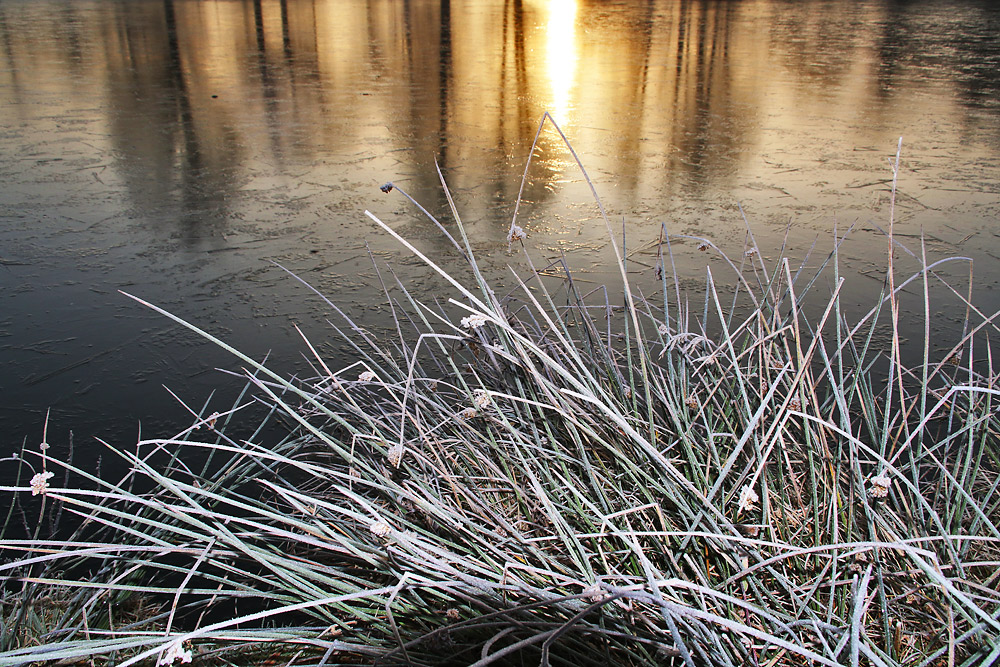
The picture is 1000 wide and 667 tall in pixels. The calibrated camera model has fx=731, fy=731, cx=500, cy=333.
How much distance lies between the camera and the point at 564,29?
12188mm

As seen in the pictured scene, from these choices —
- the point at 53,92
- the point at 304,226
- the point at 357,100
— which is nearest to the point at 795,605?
the point at 304,226

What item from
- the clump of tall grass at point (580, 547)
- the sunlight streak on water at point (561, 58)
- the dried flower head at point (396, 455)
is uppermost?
the sunlight streak on water at point (561, 58)

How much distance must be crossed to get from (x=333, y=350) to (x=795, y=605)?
1.70 m

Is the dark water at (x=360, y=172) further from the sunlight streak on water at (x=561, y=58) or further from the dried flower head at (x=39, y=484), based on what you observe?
the dried flower head at (x=39, y=484)

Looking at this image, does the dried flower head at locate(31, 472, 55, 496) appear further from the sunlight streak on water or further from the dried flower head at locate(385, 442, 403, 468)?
the sunlight streak on water

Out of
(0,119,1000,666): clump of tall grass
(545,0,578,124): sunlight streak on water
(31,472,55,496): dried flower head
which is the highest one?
(545,0,578,124): sunlight streak on water

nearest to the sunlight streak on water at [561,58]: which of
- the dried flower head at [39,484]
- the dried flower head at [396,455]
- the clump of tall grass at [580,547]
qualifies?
the clump of tall grass at [580,547]

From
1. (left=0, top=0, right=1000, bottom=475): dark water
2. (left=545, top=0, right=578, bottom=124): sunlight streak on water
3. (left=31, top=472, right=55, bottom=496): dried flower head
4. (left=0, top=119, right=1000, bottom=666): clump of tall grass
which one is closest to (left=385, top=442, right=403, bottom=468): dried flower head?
(left=0, top=119, right=1000, bottom=666): clump of tall grass

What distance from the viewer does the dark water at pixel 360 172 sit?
8.45ft

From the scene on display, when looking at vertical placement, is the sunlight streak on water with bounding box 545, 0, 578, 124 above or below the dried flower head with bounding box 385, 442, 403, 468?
above

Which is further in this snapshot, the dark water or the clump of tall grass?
the dark water

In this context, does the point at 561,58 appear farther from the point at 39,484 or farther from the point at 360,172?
the point at 39,484

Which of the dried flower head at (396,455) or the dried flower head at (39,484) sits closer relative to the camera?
the dried flower head at (39,484)

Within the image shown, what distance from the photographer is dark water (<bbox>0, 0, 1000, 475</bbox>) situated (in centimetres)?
257
